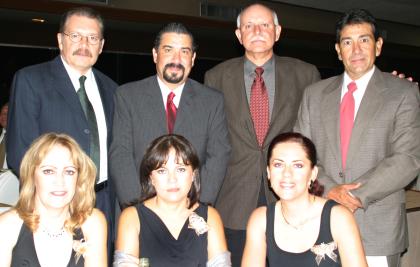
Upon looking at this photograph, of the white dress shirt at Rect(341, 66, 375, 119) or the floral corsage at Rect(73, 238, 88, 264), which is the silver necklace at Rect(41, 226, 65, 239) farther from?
the white dress shirt at Rect(341, 66, 375, 119)

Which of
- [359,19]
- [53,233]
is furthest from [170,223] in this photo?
[359,19]

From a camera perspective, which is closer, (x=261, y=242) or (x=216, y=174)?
(x=261, y=242)

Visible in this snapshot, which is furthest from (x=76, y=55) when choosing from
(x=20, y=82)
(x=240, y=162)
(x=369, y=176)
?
(x=369, y=176)

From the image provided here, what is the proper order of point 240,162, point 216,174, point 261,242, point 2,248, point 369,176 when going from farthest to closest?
point 240,162 → point 216,174 → point 369,176 → point 261,242 → point 2,248

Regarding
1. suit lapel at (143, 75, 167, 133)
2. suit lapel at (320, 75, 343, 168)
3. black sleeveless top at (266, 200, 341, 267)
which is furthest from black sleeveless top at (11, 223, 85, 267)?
suit lapel at (320, 75, 343, 168)

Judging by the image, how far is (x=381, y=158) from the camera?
2.55 metres

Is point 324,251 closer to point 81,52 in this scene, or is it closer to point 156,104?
point 156,104

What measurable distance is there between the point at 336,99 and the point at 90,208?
4.45ft

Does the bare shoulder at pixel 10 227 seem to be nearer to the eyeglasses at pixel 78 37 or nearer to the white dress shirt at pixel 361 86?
the eyeglasses at pixel 78 37

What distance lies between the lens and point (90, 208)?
2264mm

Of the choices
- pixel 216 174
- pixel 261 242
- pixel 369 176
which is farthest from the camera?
pixel 216 174

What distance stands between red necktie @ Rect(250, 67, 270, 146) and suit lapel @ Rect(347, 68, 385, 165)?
52 cm

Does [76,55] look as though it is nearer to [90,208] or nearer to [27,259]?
[90,208]

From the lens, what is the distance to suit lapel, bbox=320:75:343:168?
262 cm
